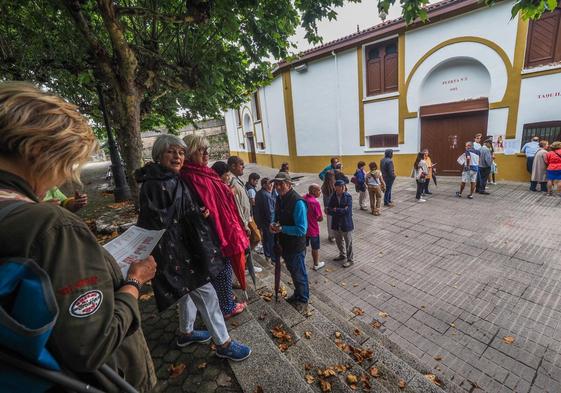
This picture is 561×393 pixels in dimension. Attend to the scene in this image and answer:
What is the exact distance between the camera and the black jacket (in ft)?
6.70

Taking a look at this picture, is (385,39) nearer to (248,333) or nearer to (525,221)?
(525,221)

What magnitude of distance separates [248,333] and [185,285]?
918mm

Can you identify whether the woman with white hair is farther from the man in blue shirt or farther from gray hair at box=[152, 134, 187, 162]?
the man in blue shirt

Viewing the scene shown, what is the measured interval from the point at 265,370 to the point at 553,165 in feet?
34.1

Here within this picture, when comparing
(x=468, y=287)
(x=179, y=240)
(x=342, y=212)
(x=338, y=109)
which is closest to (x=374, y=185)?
(x=342, y=212)

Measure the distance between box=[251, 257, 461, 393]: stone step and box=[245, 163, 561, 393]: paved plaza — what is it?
13.1 inches

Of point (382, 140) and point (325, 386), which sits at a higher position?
point (382, 140)

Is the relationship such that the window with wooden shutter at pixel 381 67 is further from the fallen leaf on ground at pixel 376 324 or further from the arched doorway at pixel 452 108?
the fallen leaf on ground at pixel 376 324

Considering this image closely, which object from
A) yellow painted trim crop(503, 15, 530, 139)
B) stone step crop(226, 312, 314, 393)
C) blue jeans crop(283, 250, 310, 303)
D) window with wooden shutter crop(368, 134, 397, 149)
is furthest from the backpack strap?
window with wooden shutter crop(368, 134, 397, 149)

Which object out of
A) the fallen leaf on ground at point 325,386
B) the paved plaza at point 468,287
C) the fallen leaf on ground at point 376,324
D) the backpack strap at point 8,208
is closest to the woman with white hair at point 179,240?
the fallen leaf on ground at point 325,386

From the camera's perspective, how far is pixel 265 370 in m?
2.19

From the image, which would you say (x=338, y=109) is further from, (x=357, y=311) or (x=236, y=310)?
(x=236, y=310)

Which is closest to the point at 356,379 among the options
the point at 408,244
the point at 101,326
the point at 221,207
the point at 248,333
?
the point at 248,333

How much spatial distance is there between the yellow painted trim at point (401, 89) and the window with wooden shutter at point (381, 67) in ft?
1.01
